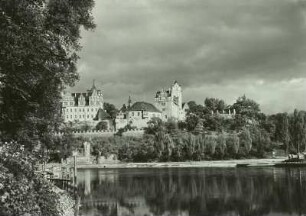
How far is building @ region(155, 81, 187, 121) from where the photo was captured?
391 feet

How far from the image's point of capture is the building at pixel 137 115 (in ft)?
354

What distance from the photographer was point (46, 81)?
533 inches

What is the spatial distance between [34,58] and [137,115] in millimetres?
97679

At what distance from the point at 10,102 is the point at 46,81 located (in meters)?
1.22

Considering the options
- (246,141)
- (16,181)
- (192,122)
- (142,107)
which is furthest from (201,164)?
(16,181)

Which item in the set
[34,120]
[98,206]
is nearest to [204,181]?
[98,206]

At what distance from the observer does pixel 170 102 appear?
393 ft

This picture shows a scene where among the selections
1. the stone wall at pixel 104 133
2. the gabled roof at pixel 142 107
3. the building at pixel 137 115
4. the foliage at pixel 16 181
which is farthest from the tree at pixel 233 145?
the foliage at pixel 16 181

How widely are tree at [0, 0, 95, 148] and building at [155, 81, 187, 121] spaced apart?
10188cm

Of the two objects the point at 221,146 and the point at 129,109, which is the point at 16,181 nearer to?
the point at 221,146

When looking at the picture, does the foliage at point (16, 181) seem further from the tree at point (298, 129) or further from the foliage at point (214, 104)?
the foliage at point (214, 104)

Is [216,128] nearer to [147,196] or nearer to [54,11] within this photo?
[147,196]

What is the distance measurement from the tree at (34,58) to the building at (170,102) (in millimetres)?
101884

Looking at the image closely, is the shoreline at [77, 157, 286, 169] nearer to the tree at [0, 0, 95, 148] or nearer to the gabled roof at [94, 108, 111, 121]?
the gabled roof at [94, 108, 111, 121]
